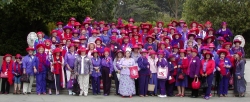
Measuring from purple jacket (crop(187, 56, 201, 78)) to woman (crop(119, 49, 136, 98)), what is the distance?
1.93 meters

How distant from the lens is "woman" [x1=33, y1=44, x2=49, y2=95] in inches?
478

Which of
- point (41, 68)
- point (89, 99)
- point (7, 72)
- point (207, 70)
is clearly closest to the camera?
point (89, 99)

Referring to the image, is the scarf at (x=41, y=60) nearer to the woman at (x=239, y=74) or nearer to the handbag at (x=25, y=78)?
the handbag at (x=25, y=78)

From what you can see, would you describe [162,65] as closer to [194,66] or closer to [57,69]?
[194,66]

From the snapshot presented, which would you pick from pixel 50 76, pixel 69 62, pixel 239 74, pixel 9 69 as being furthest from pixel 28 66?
pixel 239 74

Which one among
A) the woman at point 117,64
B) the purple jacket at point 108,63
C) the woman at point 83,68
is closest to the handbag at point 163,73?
the woman at point 117,64

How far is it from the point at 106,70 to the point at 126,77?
0.77m

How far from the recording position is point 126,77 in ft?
40.0

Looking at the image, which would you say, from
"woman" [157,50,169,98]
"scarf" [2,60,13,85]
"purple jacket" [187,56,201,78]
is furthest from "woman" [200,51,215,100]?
"scarf" [2,60,13,85]

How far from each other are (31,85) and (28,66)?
31.0 inches

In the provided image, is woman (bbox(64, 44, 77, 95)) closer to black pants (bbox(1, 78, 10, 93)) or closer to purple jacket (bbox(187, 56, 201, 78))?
black pants (bbox(1, 78, 10, 93))

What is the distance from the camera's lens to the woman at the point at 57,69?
12.1 metres

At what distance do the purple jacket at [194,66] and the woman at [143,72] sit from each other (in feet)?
4.75

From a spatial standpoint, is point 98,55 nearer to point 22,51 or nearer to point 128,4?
point 22,51
